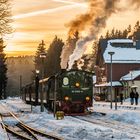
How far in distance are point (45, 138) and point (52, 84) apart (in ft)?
65.5

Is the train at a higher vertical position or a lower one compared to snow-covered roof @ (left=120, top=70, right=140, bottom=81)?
lower

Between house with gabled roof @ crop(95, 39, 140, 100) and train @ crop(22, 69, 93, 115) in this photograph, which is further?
house with gabled roof @ crop(95, 39, 140, 100)

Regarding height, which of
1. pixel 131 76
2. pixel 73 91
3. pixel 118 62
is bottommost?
pixel 73 91

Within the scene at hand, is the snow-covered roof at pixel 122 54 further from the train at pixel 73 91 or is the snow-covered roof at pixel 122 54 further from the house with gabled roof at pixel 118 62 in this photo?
the train at pixel 73 91

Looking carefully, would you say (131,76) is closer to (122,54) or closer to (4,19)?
(122,54)

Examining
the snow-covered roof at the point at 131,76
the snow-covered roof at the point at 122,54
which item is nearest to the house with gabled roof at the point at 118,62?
the snow-covered roof at the point at 122,54

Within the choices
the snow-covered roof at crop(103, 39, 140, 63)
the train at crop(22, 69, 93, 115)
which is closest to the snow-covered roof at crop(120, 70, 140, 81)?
Result: the snow-covered roof at crop(103, 39, 140, 63)

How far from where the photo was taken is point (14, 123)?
30766 mm

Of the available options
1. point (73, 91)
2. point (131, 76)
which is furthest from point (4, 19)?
point (131, 76)

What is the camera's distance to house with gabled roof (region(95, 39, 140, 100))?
297 ft

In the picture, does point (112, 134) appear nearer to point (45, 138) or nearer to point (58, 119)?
point (45, 138)

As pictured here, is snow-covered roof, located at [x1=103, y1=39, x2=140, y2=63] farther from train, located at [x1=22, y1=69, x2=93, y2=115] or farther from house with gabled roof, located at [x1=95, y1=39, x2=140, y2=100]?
train, located at [x1=22, y1=69, x2=93, y2=115]

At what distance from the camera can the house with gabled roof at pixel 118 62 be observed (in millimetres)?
90375

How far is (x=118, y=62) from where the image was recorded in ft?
309
